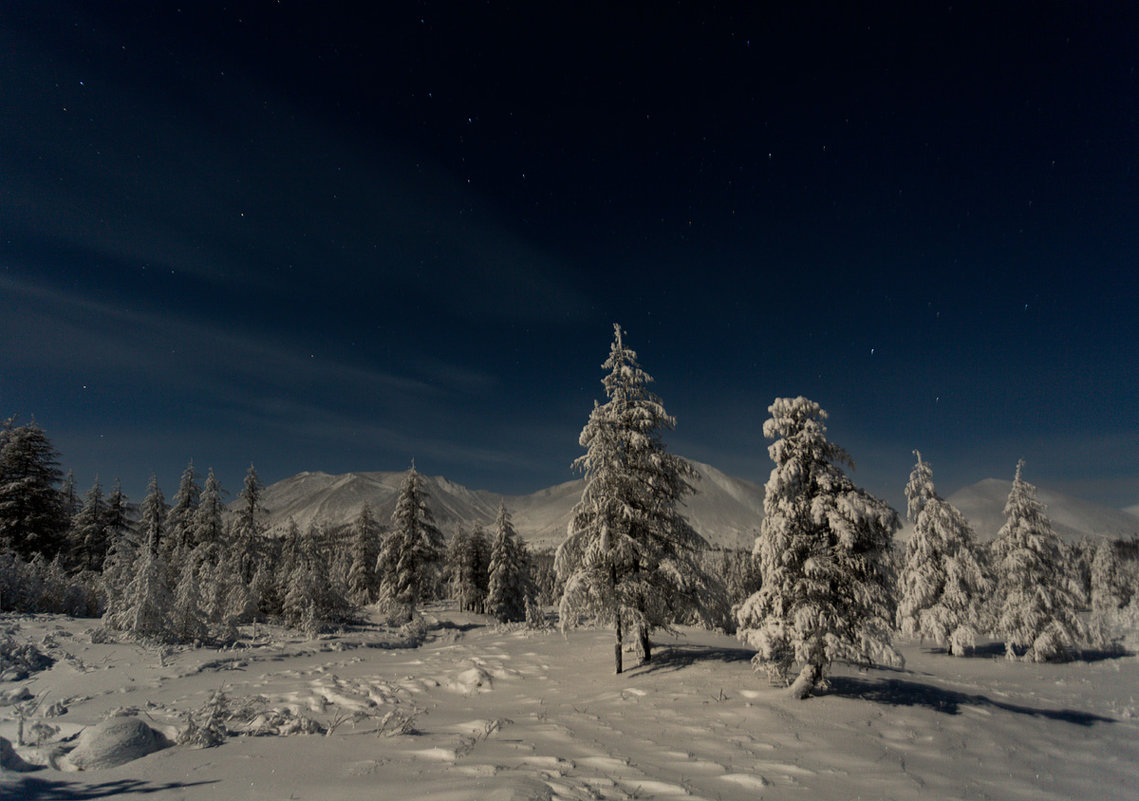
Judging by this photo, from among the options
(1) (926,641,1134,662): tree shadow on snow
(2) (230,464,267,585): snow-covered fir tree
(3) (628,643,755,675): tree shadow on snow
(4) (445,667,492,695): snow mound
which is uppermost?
(2) (230,464,267,585): snow-covered fir tree

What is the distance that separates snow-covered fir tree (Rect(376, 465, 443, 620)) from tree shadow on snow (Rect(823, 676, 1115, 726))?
27930 millimetres

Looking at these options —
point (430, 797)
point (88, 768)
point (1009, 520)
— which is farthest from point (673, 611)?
point (1009, 520)

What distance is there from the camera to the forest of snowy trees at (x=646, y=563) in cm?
1273

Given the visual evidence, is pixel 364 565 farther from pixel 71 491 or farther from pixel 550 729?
pixel 550 729

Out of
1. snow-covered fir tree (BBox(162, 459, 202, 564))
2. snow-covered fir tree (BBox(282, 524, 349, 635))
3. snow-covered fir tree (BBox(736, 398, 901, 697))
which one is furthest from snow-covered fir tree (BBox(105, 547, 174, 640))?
snow-covered fir tree (BBox(162, 459, 202, 564))

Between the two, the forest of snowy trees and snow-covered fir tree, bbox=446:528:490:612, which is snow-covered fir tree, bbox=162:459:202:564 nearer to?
the forest of snowy trees

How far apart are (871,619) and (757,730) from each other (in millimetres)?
4890

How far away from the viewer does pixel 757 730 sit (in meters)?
9.90

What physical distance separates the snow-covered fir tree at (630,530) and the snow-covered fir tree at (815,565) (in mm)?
2765

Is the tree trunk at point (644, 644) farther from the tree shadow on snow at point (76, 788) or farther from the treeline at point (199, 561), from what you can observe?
the treeline at point (199, 561)

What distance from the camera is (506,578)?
44031 millimetres

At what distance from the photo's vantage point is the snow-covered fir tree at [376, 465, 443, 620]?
3503cm

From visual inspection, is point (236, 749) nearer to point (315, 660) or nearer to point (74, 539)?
point (315, 660)

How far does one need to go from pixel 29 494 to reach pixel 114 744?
37763 millimetres
